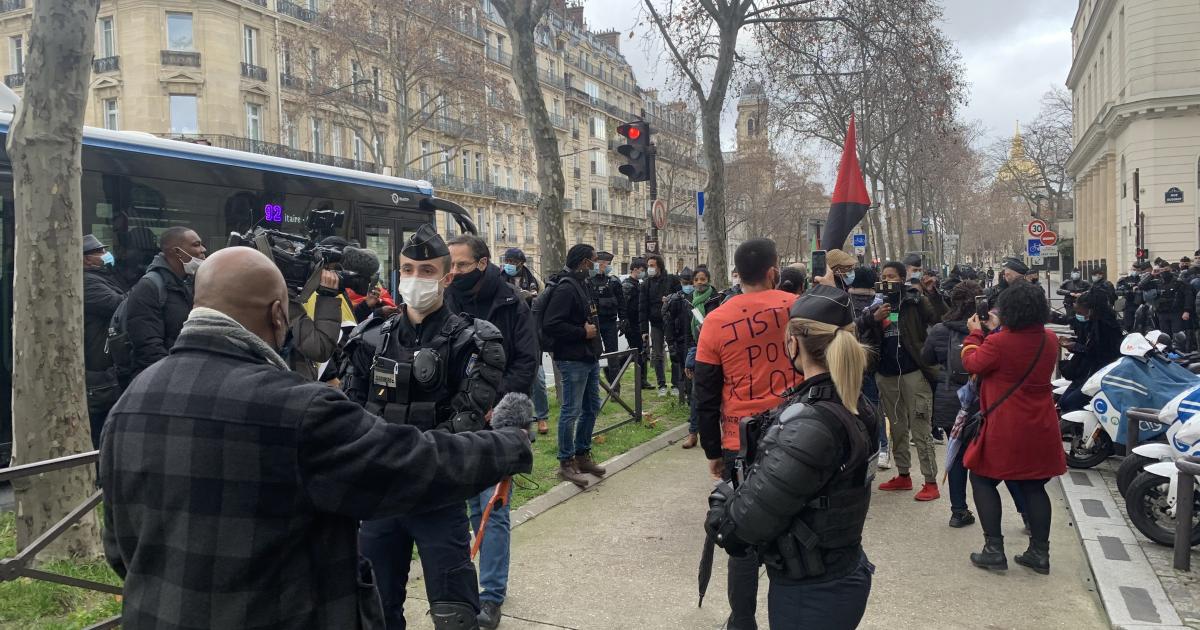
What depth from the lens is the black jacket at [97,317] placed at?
6.20m

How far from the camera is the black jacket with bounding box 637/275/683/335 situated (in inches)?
466

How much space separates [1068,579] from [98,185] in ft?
27.7

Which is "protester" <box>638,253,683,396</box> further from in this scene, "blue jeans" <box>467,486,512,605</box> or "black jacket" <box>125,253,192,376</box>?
"blue jeans" <box>467,486,512,605</box>

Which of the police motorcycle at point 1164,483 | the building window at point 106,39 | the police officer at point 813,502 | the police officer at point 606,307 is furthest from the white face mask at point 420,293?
the building window at point 106,39

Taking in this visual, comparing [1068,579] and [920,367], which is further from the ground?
[920,367]

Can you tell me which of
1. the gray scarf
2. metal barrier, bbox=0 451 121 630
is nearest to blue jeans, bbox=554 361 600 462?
metal barrier, bbox=0 451 121 630

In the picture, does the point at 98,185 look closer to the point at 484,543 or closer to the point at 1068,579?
the point at 484,543

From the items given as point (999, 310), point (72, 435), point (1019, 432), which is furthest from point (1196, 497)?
point (72, 435)

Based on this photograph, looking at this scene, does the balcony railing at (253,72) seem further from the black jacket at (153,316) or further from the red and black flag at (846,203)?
the red and black flag at (846,203)

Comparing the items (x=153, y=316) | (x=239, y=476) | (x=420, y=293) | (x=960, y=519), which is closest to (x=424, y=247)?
(x=420, y=293)

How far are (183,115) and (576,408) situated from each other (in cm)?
3517

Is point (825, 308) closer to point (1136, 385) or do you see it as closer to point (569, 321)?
point (569, 321)

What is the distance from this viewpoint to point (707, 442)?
4332 mm

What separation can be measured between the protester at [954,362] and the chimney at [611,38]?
72.5 meters
